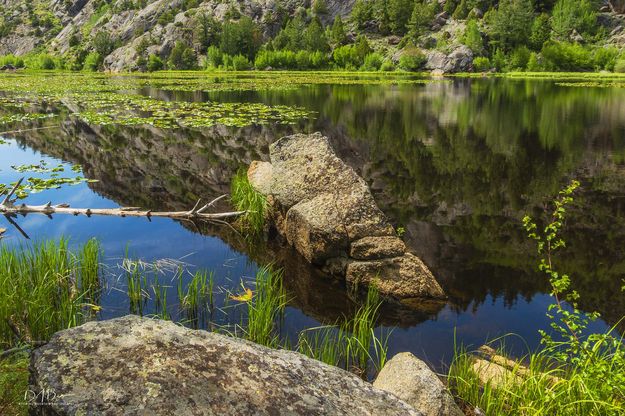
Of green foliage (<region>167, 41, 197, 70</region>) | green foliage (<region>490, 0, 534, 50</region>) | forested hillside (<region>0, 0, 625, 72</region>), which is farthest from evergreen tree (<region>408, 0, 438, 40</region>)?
green foliage (<region>167, 41, 197, 70</region>)

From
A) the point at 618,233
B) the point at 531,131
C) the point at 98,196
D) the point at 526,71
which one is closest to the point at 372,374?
the point at 618,233

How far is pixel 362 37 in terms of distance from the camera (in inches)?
5600

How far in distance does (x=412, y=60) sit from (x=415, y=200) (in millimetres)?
114415

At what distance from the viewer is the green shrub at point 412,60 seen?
119938mm

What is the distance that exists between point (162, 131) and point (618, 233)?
2103 centimetres

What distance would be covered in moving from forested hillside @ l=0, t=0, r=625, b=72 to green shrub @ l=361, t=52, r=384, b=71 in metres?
0.28

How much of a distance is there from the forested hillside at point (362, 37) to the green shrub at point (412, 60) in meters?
0.27

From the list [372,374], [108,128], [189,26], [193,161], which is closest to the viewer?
[372,374]

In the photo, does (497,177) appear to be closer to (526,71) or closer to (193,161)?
(193,161)

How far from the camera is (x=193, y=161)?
61.6 feet

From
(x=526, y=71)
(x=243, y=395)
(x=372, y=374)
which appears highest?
(x=526, y=71)

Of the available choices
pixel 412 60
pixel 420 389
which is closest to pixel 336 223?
pixel 420 389

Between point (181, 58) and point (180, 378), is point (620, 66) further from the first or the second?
point (180, 378)

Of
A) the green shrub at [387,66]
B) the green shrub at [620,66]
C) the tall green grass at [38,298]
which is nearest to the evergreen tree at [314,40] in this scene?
the green shrub at [387,66]
